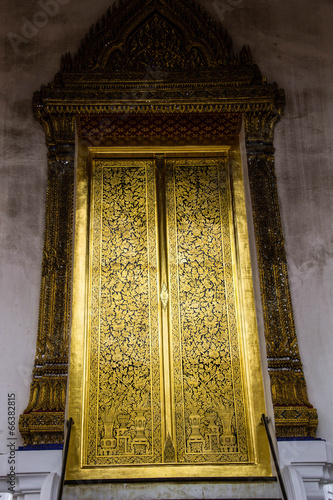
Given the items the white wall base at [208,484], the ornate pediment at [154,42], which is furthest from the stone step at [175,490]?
the ornate pediment at [154,42]

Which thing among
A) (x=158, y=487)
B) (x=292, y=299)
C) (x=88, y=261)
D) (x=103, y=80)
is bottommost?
(x=158, y=487)

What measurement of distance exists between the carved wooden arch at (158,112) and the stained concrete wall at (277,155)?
0.40 feet

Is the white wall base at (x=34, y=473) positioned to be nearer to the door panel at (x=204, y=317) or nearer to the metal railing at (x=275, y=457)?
the door panel at (x=204, y=317)

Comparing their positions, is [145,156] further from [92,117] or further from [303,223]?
[303,223]

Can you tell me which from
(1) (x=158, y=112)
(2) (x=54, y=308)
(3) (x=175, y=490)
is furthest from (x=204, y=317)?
(1) (x=158, y=112)

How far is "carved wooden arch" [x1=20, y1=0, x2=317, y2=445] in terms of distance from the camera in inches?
183

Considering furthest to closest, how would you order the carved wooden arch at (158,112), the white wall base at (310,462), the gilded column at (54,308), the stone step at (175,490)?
the carved wooden arch at (158,112), the stone step at (175,490), the gilded column at (54,308), the white wall base at (310,462)

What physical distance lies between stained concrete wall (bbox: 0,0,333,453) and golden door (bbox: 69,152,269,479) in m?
0.50

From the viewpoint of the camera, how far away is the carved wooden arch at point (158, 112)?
4.64 m

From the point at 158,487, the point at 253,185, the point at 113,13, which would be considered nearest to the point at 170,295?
the point at 253,185

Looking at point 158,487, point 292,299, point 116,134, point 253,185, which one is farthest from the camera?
point 116,134

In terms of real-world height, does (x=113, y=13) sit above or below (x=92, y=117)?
above

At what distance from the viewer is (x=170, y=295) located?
17.1ft

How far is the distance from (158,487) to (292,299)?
1792 millimetres
